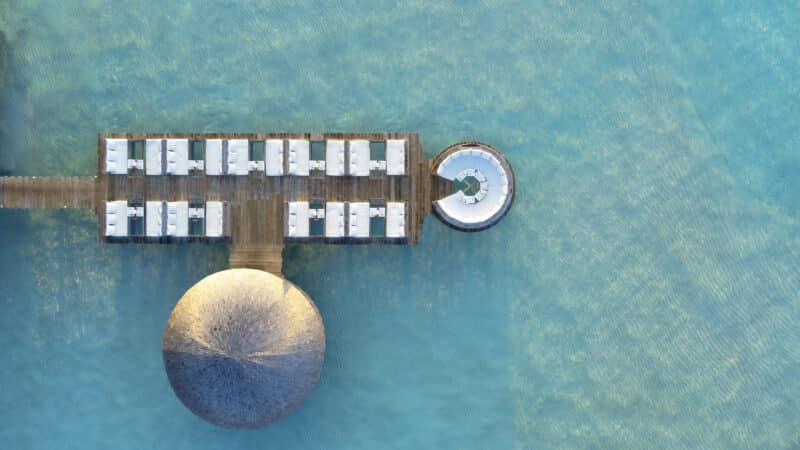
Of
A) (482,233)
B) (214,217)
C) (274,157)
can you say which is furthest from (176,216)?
(482,233)

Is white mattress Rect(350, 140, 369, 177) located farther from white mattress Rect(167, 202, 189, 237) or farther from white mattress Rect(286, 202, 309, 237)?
white mattress Rect(167, 202, 189, 237)

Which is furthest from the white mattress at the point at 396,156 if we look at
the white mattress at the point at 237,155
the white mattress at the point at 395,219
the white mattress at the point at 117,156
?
the white mattress at the point at 117,156

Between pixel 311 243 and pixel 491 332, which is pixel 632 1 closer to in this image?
pixel 491 332

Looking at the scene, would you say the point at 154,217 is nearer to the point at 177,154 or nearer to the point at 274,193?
the point at 177,154

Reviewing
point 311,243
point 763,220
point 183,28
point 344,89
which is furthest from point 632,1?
point 183,28

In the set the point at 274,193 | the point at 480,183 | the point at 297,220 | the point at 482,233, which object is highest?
the point at 480,183

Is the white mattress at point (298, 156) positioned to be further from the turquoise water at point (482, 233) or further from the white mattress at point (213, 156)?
the white mattress at point (213, 156)
